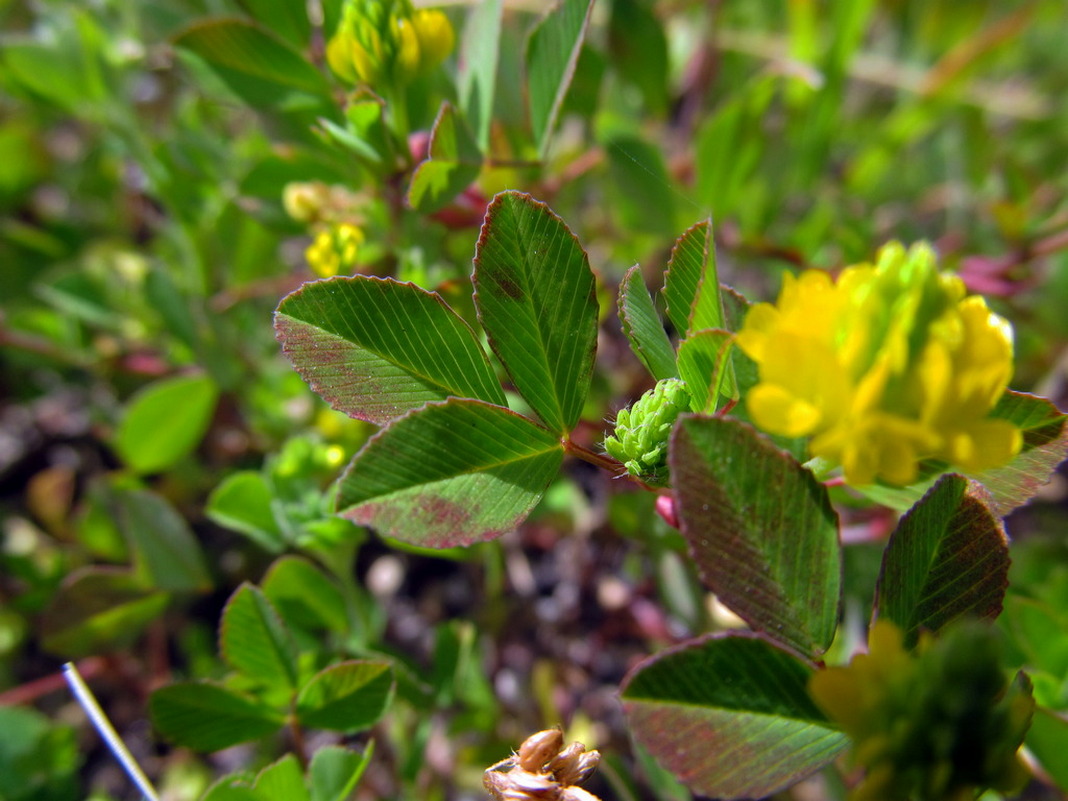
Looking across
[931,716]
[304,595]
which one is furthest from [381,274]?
[931,716]

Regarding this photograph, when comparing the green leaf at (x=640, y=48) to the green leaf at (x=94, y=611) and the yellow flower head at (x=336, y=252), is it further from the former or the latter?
the green leaf at (x=94, y=611)


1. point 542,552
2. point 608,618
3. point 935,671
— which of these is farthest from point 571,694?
point 935,671

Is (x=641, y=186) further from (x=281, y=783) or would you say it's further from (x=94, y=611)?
(x=94, y=611)

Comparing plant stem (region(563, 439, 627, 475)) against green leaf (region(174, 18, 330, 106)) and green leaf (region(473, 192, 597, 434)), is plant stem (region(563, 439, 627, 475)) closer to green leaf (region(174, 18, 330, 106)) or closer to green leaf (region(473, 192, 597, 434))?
green leaf (region(473, 192, 597, 434))

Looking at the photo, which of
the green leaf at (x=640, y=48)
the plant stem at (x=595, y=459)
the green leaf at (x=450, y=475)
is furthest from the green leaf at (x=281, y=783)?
the green leaf at (x=640, y=48)

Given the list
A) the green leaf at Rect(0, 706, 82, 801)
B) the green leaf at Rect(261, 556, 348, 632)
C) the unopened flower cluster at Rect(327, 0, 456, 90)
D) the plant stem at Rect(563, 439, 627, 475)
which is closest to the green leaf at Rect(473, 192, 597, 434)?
the plant stem at Rect(563, 439, 627, 475)
